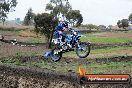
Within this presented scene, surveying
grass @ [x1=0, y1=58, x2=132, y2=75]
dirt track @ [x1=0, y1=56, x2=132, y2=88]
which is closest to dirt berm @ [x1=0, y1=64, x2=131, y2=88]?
dirt track @ [x1=0, y1=56, x2=132, y2=88]

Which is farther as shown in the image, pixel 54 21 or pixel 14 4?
pixel 14 4

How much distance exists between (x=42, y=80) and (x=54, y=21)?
600 inches

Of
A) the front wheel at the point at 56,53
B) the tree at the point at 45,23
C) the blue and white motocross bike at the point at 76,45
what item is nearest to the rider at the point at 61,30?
the blue and white motocross bike at the point at 76,45

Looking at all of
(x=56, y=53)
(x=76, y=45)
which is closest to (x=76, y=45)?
(x=76, y=45)

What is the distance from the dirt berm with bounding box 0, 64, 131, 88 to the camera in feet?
93.7

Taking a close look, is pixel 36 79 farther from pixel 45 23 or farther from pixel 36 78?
pixel 45 23

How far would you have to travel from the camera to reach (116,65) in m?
31.5

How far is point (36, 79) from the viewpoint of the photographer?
3080 centimetres

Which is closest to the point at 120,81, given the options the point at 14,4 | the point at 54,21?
the point at 54,21

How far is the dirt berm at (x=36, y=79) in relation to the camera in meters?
28.5

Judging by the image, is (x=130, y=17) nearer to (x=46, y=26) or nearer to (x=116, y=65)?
(x=46, y=26)

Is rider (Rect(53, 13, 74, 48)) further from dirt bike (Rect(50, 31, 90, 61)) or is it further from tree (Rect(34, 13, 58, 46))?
tree (Rect(34, 13, 58, 46))

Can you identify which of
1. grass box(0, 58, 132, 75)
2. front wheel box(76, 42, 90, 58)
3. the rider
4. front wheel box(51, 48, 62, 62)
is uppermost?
the rider

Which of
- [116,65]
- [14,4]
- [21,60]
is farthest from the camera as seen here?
[14,4]
